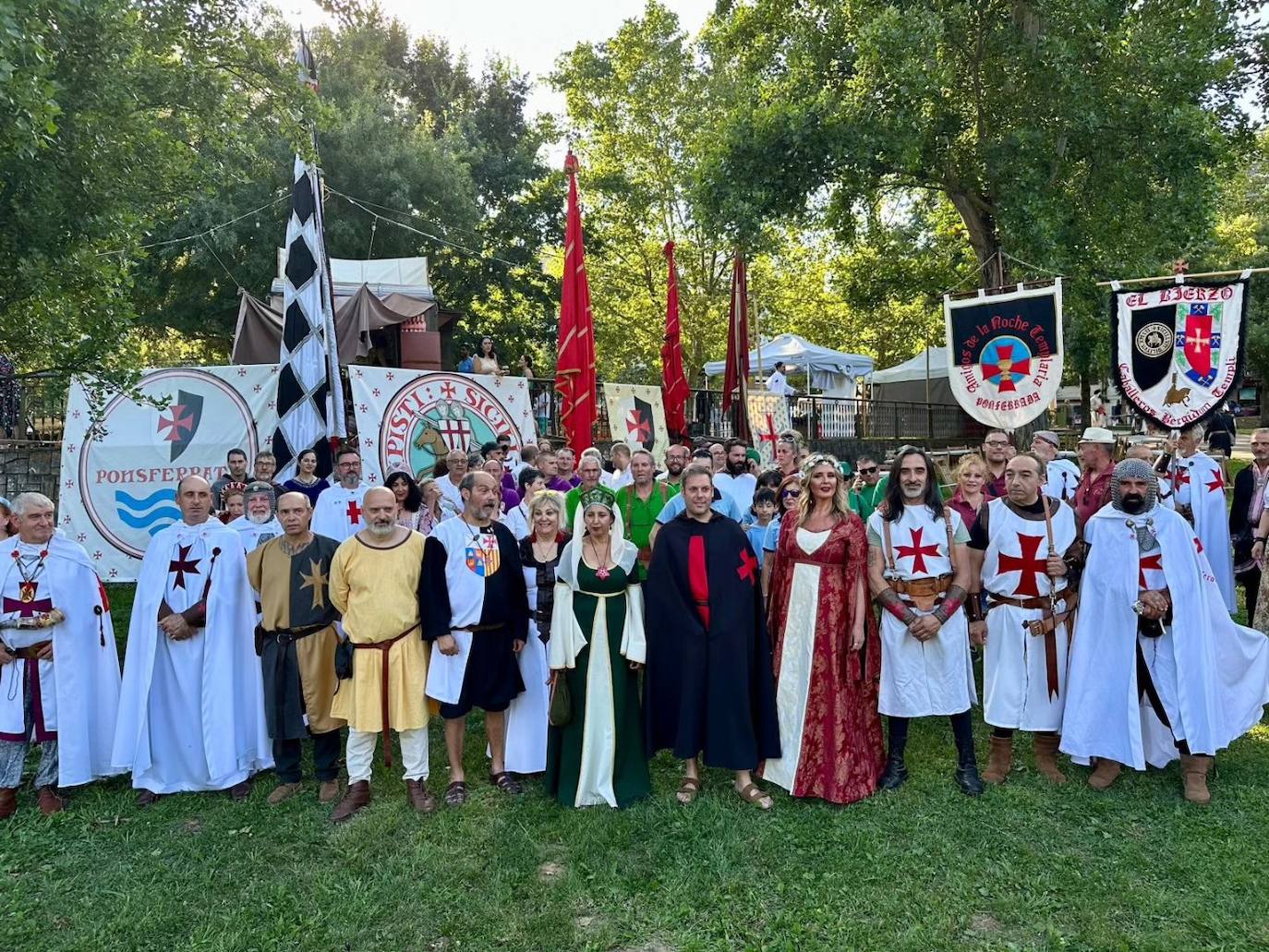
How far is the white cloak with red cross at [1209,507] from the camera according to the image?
667 centimetres

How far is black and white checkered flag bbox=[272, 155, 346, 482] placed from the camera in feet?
23.4

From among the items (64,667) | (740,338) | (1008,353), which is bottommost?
(64,667)

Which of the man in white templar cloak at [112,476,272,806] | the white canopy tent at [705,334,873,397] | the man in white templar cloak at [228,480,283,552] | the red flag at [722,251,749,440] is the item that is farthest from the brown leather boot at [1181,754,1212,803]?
the white canopy tent at [705,334,873,397]

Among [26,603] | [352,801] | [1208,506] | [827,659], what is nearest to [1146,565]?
[827,659]

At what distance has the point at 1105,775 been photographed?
4527 millimetres

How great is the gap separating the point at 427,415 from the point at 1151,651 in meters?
6.84

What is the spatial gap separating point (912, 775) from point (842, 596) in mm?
1145

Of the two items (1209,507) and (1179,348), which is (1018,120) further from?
(1209,507)

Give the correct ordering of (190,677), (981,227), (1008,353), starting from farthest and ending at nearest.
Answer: (981,227) < (1008,353) < (190,677)

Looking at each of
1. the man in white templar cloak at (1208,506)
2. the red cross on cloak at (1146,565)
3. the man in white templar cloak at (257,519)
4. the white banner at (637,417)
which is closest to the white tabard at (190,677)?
the man in white templar cloak at (257,519)

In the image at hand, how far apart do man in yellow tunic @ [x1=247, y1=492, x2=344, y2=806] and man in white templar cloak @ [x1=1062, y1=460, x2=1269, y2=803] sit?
402 cm

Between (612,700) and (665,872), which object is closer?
(665,872)

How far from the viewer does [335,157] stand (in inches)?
790

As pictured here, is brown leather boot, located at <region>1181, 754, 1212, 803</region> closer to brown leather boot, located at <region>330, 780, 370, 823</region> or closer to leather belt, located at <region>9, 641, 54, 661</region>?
brown leather boot, located at <region>330, 780, 370, 823</region>
